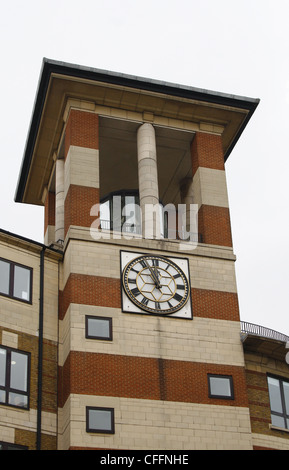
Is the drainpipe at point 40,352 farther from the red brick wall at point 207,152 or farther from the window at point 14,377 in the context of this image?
the red brick wall at point 207,152

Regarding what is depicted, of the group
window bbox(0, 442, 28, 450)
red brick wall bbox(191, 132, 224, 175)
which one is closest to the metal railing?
red brick wall bbox(191, 132, 224, 175)

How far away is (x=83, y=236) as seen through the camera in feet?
135

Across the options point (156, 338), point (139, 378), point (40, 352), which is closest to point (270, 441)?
point (139, 378)

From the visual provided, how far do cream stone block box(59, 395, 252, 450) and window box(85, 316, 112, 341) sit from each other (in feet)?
9.30

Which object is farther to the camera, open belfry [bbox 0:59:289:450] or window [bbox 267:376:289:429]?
window [bbox 267:376:289:429]

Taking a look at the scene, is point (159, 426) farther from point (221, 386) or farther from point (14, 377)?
point (14, 377)

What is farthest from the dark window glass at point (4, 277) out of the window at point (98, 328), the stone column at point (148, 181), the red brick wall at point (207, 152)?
→ the red brick wall at point (207, 152)

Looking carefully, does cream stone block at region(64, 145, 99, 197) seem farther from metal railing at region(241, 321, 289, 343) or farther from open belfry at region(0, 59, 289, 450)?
metal railing at region(241, 321, 289, 343)

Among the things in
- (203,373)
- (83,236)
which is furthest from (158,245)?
(203,373)

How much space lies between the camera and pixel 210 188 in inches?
1785

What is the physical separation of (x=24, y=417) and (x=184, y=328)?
8143 millimetres

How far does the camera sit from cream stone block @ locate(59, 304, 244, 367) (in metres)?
38.2

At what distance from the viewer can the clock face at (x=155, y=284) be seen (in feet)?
131

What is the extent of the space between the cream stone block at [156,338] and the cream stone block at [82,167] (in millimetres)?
7200
